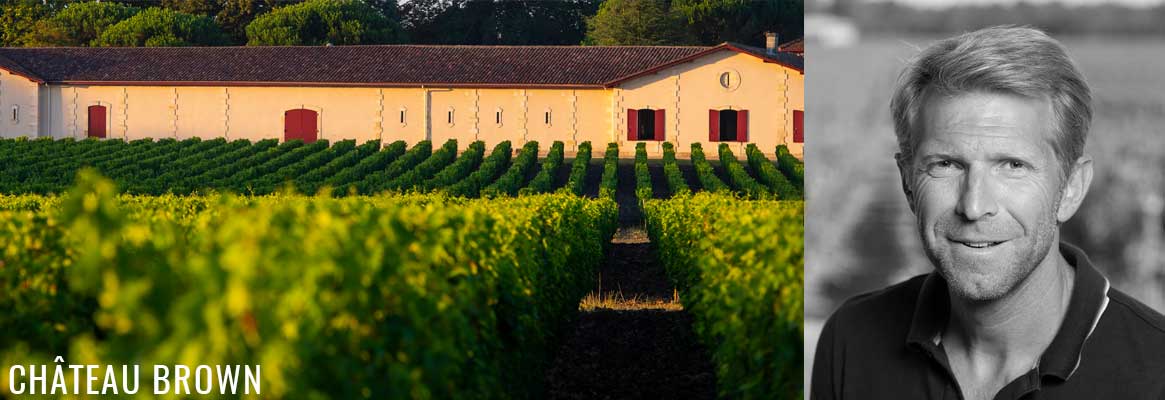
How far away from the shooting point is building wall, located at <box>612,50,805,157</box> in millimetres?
14039

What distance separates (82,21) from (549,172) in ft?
22.8

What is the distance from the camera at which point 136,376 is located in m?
1.80

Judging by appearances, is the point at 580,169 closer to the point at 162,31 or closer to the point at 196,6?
the point at 196,6

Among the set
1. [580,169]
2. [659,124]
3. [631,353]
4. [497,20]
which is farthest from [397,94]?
[631,353]

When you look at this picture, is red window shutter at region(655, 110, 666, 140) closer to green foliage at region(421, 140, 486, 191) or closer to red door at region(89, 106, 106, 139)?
green foliage at region(421, 140, 486, 191)

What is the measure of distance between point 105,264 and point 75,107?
16.2m

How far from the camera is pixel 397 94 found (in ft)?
64.1

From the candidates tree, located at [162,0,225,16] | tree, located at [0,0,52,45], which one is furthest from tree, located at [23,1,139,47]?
tree, located at [162,0,225,16]

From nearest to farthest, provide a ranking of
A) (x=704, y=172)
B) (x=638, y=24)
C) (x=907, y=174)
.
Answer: (x=907, y=174), (x=638, y=24), (x=704, y=172)

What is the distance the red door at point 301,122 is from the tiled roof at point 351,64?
660mm

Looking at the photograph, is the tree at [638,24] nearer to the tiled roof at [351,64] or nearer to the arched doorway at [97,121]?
the tiled roof at [351,64]

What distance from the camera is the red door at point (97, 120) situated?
53.7 ft

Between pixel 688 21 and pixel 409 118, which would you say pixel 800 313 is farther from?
pixel 409 118

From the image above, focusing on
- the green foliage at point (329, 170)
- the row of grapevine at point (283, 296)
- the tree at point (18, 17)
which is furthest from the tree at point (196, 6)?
the row of grapevine at point (283, 296)
